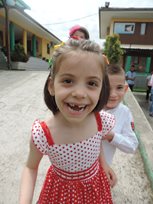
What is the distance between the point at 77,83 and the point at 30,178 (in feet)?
1.71

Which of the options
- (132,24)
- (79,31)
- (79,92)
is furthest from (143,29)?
(79,92)

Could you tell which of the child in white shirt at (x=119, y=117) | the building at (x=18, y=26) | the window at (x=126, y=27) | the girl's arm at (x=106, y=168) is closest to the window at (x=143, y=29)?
the window at (x=126, y=27)

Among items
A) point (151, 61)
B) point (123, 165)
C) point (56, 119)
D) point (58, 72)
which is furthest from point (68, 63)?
point (151, 61)

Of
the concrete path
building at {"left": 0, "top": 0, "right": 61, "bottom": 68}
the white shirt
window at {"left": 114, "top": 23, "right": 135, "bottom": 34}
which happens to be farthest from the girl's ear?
window at {"left": 114, "top": 23, "right": 135, "bottom": 34}

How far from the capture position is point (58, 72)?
89 centimetres

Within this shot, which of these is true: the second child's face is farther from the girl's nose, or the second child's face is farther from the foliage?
the foliage

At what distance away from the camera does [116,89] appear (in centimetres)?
140

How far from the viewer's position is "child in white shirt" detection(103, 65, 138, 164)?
134 centimetres

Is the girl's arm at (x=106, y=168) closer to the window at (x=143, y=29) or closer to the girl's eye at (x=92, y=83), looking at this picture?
the girl's eye at (x=92, y=83)

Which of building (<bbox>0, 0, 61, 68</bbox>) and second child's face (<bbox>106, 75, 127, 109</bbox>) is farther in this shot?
building (<bbox>0, 0, 61, 68</bbox>)

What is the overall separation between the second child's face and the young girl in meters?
0.27

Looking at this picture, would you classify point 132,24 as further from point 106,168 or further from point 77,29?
point 106,168

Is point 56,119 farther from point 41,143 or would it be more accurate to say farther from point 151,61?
point 151,61

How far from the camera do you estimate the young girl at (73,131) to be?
2.84 feet
